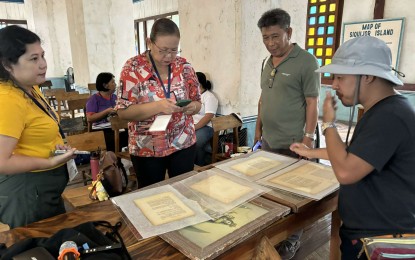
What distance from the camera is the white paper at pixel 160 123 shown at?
4.85 ft

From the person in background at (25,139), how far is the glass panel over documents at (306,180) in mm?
936

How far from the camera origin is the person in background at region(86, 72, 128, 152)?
3449mm

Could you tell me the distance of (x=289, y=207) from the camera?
1.12 m

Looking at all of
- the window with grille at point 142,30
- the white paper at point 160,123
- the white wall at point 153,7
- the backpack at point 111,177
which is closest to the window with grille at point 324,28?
the white wall at point 153,7

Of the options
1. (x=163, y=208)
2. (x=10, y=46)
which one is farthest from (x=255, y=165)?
(x=10, y=46)

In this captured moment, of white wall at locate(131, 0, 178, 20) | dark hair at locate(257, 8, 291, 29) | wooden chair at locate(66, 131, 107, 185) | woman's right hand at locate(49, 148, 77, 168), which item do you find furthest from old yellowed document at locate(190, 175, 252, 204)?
white wall at locate(131, 0, 178, 20)

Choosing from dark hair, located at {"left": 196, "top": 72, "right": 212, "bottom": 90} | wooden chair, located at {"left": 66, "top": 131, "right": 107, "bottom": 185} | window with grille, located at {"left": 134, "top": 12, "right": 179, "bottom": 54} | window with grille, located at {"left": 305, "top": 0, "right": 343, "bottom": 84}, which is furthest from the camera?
window with grille, located at {"left": 134, "top": 12, "right": 179, "bottom": 54}

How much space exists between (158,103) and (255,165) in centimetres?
60

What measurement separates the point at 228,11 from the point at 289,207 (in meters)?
2.17

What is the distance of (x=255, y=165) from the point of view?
153cm

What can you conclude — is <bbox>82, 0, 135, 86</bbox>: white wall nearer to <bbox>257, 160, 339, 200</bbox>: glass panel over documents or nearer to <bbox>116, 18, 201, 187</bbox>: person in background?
<bbox>116, 18, 201, 187</bbox>: person in background

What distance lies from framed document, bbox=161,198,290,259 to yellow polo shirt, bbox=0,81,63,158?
706 millimetres

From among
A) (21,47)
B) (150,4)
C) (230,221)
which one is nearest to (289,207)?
(230,221)

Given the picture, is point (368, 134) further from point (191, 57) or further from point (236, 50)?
point (191, 57)
